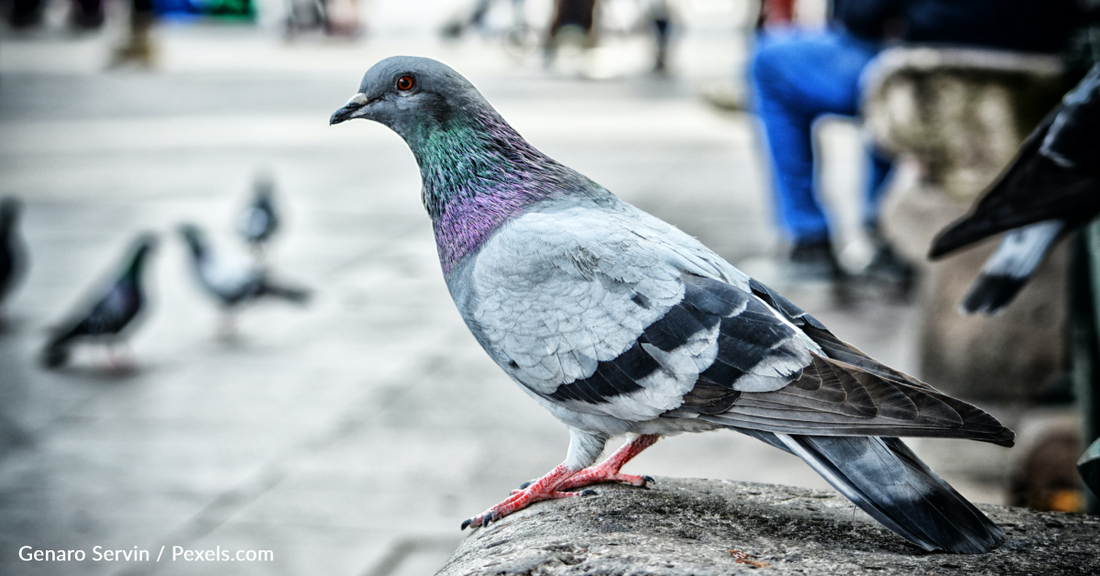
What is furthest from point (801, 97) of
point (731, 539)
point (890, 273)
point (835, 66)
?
point (731, 539)

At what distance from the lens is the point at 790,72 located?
580cm

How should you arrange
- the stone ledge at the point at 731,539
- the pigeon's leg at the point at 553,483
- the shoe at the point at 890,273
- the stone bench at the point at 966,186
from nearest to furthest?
the stone ledge at the point at 731,539
the pigeon's leg at the point at 553,483
the stone bench at the point at 966,186
the shoe at the point at 890,273

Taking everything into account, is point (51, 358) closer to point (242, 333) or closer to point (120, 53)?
point (242, 333)

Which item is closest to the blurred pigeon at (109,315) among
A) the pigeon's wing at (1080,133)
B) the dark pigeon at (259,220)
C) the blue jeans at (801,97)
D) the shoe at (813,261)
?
the dark pigeon at (259,220)

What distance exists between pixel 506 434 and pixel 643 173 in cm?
553

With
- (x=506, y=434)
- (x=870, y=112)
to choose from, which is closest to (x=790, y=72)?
(x=870, y=112)

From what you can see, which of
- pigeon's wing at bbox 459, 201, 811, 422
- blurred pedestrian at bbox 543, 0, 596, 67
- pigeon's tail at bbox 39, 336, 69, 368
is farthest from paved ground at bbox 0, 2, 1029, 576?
blurred pedestrian at bbox 543, 0, 596, 67

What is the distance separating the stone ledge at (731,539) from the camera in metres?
1.84

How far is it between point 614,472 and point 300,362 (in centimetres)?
408

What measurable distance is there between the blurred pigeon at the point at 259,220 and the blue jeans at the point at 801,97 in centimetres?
319

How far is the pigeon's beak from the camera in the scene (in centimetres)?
208

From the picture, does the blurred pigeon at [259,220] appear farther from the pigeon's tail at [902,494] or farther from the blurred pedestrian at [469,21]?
the blurred pedestrian at [469,21]

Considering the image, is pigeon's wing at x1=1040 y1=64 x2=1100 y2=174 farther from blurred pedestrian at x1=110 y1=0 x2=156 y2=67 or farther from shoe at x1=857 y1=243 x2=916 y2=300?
blurred pedestrian at x1=110 y1=0 x2=156 y2=67

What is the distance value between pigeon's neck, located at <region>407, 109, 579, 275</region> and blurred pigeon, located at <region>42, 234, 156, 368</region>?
432 cm
